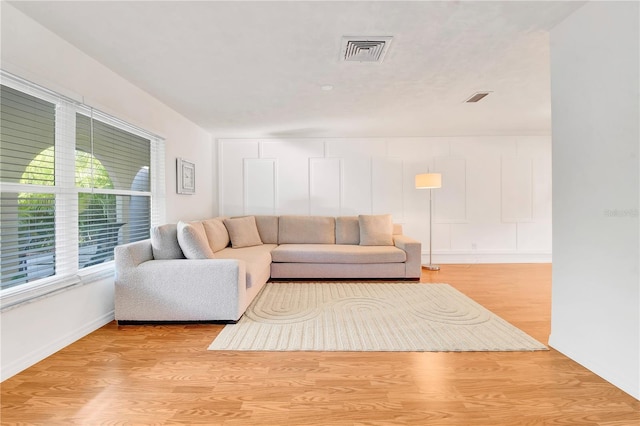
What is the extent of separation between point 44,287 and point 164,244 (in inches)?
37.2

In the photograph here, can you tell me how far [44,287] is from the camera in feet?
A: 6.79

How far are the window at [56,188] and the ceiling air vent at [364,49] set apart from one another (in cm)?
215

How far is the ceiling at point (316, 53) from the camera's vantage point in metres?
1.88

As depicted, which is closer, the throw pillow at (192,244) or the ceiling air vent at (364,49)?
the ceiling air vent at (364,49)

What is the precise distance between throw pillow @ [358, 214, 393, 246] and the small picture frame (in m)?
2.60

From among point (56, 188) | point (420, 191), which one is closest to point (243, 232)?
point (56, 188)

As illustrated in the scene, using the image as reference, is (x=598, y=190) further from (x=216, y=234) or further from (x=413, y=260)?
(x=216, y=234)

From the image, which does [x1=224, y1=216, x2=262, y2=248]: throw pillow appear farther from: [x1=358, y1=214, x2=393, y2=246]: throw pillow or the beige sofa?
[x1=358, y1=214, x2=393, y2=246]: throw pillow

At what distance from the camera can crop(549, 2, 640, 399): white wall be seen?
1.63 m

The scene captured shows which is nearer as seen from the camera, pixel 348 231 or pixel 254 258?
pixel 254 258

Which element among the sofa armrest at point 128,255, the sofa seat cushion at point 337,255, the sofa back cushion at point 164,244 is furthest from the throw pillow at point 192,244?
the sofa seat cushion at point 337,255

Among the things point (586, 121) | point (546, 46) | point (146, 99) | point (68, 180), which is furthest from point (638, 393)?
point (146, 99)

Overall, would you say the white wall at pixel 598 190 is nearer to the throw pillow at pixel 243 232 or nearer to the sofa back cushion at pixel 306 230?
the sofa back cushion at pixel 306 230

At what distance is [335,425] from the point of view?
57.1 inches
